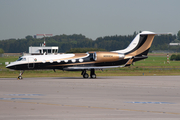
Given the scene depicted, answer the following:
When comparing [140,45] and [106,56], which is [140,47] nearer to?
A: [140,45]

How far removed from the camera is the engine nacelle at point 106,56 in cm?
3856

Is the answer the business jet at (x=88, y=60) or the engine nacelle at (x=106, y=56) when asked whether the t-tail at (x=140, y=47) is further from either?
the engine nacelle at (x=106, y=56)

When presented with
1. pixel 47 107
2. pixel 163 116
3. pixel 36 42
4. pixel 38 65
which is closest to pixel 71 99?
pixel 47 107

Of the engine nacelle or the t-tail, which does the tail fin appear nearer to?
the t-tail

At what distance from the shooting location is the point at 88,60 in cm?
3866

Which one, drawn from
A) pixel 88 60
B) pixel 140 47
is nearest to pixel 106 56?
pixel 88 60

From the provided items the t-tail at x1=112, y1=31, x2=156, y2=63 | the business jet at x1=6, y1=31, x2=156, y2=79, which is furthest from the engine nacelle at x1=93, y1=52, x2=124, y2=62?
the t-tail at x1=112, y1=31, x2=156, y2=63

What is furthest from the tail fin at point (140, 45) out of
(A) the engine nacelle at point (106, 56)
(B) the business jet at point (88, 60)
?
(A) the engine nacelle at point (106, 56)

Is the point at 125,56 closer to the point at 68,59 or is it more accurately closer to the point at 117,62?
the point at 117,62

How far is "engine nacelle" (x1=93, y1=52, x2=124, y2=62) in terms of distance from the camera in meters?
38.6

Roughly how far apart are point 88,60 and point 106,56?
2.40 meters

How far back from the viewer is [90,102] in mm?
17047

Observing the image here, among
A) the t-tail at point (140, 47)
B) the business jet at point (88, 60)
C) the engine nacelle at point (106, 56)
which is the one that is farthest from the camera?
the t-tail at point (140, 47)

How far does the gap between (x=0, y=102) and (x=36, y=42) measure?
580 feet
